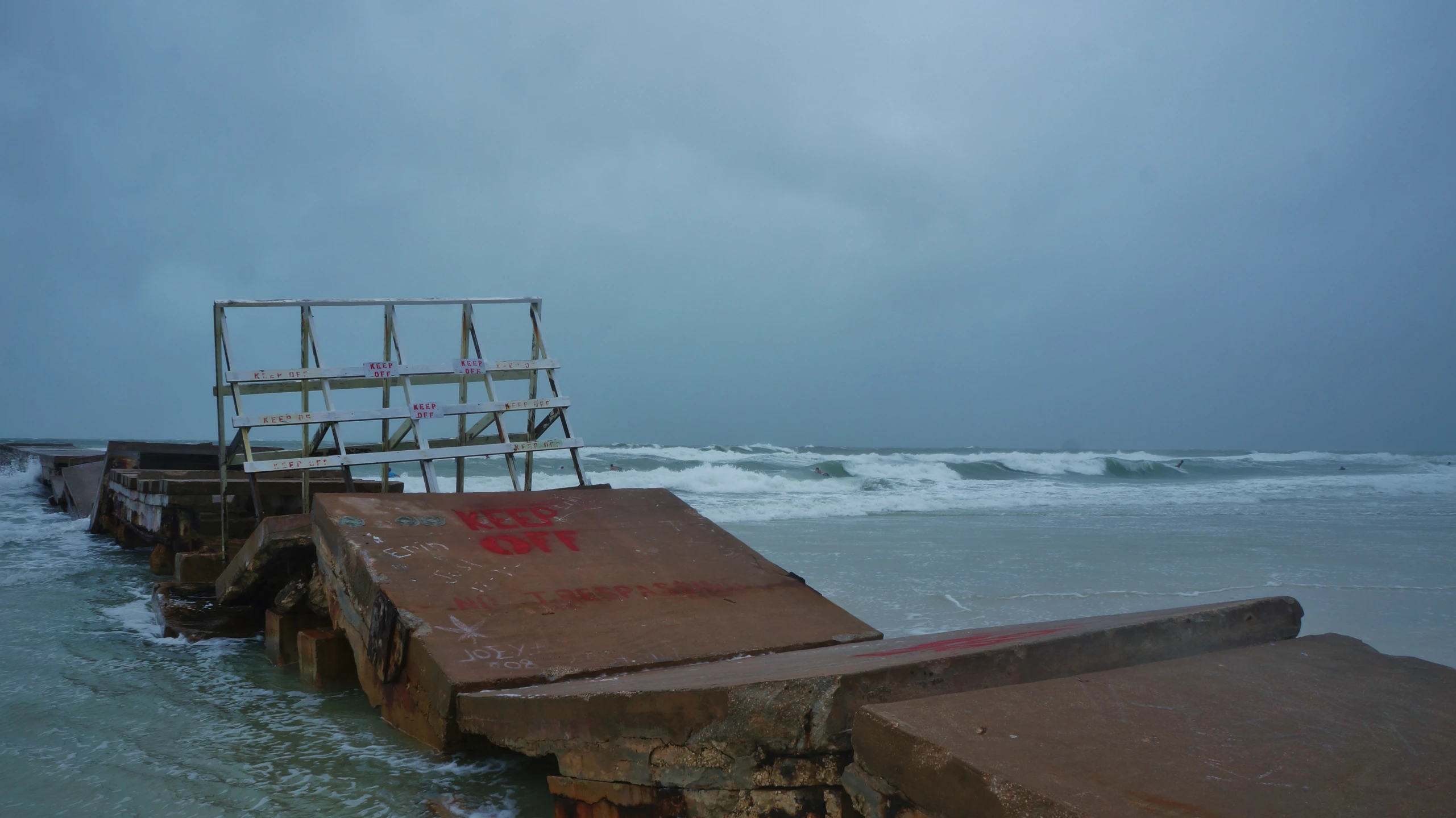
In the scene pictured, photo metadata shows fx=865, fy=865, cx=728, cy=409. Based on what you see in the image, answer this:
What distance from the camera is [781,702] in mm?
2287

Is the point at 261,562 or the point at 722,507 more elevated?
the point at 261,562

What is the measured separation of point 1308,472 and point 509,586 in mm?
46122

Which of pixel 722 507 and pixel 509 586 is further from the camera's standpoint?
pixel 722 507

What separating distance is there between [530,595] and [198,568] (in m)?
3.97

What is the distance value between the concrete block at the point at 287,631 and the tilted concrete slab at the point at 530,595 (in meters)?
0.64

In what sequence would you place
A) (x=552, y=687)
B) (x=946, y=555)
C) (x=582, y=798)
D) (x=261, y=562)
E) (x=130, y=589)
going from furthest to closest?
(x=946, y=555)
(x=130, y=589)
(x=261, y=562)
(x=552, y=687)
(x=582, y=798)

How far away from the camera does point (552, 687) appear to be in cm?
322

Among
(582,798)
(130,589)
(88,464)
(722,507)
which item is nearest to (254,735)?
(582,798)

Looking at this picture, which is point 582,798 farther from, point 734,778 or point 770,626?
point 770,626

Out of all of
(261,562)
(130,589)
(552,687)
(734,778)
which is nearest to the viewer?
(734,778)

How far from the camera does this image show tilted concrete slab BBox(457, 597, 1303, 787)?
7.44 feet

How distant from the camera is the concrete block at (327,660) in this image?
4777mm

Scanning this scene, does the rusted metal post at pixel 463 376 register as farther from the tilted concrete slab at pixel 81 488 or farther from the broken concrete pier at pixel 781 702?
the tilted concrete slab at pixel 81 488

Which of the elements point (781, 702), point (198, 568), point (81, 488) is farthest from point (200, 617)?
point (81, 488)
